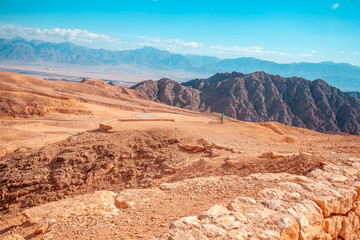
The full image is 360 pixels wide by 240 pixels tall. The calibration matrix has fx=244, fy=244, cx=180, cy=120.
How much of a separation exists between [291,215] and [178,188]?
11.7 feet

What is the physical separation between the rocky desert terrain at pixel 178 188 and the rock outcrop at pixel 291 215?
0.02m

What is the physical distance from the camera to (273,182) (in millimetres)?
7332

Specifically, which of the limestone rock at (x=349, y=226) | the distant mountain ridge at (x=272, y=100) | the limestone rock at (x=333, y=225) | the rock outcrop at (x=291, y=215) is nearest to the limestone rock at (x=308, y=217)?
the rock outcrop at (x=291, y=215)

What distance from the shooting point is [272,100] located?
9138 cm

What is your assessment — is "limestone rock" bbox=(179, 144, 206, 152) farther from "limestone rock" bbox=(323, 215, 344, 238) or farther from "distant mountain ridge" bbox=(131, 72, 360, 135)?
"distant mountain ridge" bbox=(131, 72, 360, 135)

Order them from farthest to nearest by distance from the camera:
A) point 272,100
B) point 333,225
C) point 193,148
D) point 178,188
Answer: point 272,100
point 193,148
point 178,188
point 333,225

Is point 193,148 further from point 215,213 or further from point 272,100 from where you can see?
point 272,100

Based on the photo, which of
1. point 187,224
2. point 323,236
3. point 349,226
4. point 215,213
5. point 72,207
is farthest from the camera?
point 72,207

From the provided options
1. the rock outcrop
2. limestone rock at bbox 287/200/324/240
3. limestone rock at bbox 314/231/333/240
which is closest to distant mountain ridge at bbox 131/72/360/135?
the rock outcrop

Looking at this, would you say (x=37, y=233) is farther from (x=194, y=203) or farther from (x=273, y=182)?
(x=273, y=182)

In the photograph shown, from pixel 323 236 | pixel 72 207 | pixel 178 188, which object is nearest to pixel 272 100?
pixel 178 188

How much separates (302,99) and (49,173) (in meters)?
93.2

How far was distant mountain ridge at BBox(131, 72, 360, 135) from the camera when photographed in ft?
269

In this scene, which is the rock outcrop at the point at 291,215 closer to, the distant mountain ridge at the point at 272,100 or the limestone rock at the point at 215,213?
the limestone rock at the point at 215,213
